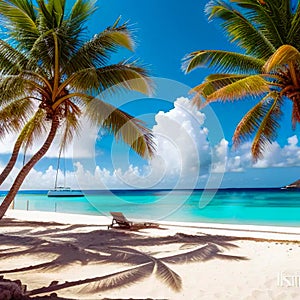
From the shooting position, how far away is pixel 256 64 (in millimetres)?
8047

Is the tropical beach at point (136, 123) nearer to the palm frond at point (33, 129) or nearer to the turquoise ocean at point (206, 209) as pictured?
the palm frond at point (33, 129)

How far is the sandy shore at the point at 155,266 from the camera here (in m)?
3.93

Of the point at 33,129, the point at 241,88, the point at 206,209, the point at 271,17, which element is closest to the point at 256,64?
the point at 271,17

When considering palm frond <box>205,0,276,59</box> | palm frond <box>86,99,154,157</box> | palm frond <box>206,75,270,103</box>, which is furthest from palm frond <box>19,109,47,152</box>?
palm frond <box>205,0,276,59</box>

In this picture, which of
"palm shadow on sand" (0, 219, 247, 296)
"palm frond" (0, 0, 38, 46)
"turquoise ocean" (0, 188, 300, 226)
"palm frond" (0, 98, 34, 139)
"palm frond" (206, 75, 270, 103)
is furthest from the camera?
"turquoise ocean" (0, 188, 300, 226)

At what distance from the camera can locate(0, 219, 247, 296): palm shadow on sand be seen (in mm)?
4352

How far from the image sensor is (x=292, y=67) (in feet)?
20.9

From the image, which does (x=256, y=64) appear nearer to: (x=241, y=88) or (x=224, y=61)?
(x=224, y=61)

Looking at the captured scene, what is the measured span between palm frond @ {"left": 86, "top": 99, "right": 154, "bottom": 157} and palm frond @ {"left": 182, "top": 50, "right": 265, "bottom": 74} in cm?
213

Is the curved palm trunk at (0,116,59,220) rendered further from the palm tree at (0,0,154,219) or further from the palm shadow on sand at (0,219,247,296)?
the palm shadow on sand at (0,219,247,296)

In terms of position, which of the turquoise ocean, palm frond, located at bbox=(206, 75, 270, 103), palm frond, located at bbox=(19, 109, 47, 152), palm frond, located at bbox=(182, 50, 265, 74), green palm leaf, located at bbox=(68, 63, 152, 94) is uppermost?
palm frond, located at bbox=(182, 50, 265, 74)

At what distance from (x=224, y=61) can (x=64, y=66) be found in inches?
170

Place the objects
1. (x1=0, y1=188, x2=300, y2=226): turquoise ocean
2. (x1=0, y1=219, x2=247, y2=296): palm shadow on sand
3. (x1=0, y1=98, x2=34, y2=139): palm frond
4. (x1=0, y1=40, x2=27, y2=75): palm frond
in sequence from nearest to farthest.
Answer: (x1=0, y1=219, x2=247, y2=296): palm shadow on sand → (x1=0, y1=98, x2=34, y2=139): palm frond → (x1=0, y1=40, x2=27, y2=75): palm frond → (x1=0, y1=188, x2=300, y2=226): turquoise ocean

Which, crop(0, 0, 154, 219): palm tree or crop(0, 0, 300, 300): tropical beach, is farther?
crop(0, 0, 154, 219): palm tree
